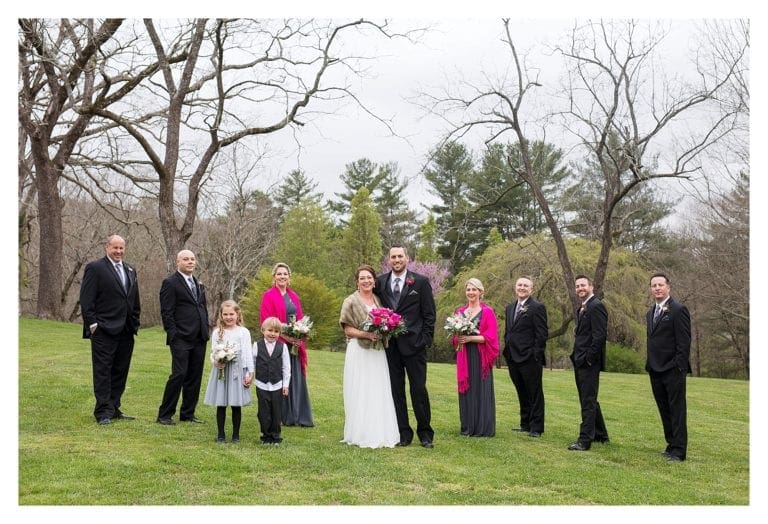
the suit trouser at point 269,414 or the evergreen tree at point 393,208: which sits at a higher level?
the evergreen tree at point 393,208

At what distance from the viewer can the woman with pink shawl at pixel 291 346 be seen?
933 centimetres

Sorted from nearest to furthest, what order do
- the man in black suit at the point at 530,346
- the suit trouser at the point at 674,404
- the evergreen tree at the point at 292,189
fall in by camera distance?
the suit trouser at the point at 674,404 → the man in black suit at the point at 530,346 → the evergreen tree at the point at 292,189

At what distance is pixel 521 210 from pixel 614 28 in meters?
23.5

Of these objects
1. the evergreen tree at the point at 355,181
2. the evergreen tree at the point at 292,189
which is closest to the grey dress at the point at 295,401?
the evergreen tree at the point at 355,181

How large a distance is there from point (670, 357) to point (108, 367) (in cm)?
619

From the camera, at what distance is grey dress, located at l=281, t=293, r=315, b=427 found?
9438 millimetres

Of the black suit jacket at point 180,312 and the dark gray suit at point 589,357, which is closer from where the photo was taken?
the dark gray suit at point 589,357

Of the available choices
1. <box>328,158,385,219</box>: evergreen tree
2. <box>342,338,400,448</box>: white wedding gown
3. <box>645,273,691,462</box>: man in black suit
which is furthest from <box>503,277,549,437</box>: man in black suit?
<box>328,158,385,219</box>: evergreen tree

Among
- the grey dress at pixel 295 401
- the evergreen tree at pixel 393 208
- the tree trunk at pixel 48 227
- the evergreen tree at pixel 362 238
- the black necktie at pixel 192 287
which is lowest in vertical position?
the grey dress at pixel 295 401

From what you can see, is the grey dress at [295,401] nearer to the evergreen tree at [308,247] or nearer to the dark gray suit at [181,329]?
the dark gray suit at [181,329]

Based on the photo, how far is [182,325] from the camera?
9.04m

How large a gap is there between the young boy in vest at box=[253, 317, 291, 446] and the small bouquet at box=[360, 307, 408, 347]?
3.20 ft

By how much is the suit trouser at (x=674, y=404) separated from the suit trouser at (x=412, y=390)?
245 cm

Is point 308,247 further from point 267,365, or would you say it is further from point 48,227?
point 267,365
